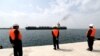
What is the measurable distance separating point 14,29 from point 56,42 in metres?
5.73

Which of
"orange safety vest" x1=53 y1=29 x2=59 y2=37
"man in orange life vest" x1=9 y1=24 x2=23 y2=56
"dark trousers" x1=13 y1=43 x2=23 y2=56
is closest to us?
"man in orange life vest" x1=9 y1=24 x2=23 y2=56

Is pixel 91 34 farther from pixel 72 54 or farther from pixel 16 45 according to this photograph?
pixel 16 45

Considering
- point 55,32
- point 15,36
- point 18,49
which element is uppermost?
point 15,36

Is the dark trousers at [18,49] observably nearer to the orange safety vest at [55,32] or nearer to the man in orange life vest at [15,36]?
the man in orange life vest at [15,36]

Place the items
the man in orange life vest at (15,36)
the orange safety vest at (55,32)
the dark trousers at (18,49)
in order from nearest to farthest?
1. the man in orange life vest at (15,36)
2. the dark trousers at (18,49)
3. the orange safety vest at (55,32)

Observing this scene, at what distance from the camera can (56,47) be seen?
53.4 feet

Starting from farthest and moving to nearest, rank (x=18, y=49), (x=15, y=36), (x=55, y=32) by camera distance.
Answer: (x=55, y=32), (x=18, y=49), (x=15, y=36)

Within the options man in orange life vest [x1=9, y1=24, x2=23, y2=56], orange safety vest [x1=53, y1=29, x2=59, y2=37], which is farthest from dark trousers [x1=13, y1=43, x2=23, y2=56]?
orange safety vest [x1=53, y1=29, x2=59, y2=37]

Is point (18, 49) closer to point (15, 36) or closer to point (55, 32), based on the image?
point (15, 36)

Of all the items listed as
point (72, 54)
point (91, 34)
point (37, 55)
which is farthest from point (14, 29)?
point (91, 34)

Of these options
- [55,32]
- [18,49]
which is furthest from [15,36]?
[55,32]

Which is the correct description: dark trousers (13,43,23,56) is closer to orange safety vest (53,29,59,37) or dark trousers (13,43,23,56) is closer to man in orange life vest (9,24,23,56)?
man in orange life vest (9,24,23,56)

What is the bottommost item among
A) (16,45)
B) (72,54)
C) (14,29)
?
(72,54)

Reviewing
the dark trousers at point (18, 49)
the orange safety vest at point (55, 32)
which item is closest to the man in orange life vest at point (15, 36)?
the dark trousers at point (18, 49)
